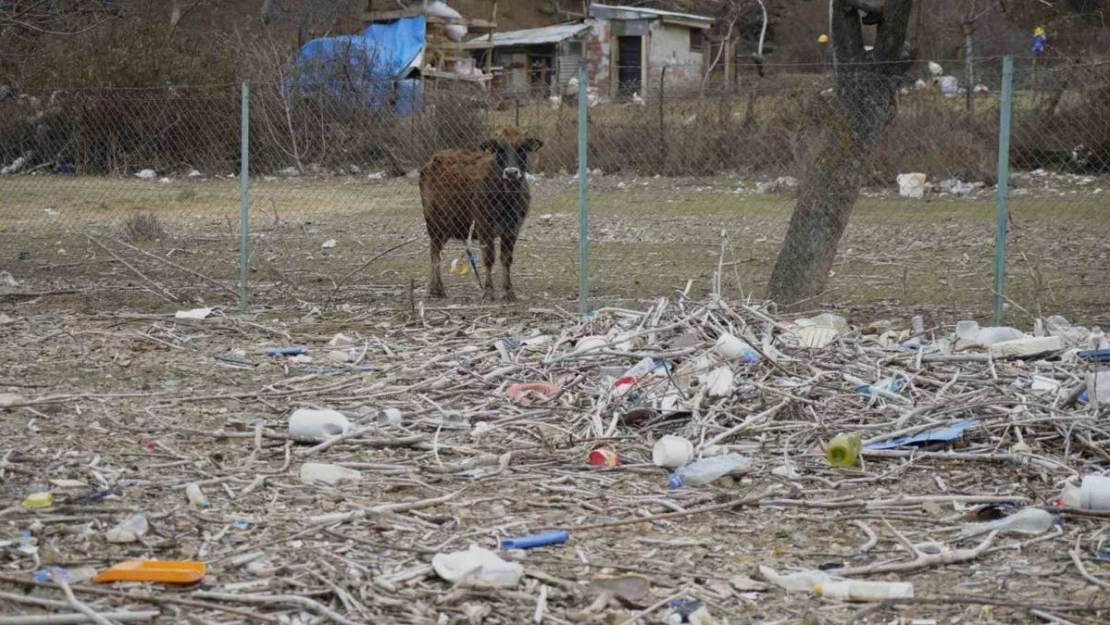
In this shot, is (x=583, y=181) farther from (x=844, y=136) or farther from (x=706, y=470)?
(x=706, y=470)

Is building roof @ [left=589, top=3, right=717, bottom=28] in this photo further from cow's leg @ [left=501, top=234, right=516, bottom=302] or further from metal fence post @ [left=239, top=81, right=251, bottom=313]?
metal fence post @ [left=239, top=81, right=251, bottom=313]

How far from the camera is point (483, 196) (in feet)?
36.6

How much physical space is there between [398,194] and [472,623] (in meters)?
13.8

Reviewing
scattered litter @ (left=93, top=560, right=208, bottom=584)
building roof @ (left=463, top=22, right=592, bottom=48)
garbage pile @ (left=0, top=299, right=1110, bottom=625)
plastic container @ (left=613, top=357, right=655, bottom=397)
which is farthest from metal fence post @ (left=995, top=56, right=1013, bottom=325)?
building roof @ (left=463, top=22, right=592, bottom=48)

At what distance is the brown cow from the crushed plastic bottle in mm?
6217

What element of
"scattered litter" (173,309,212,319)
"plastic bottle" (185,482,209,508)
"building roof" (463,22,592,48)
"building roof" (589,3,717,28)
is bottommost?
"plastic bottle" (185,482,209,508)

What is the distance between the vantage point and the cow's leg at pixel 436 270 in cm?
1136

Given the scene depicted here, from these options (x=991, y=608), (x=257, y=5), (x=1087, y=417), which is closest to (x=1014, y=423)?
(x=1087, y=417)

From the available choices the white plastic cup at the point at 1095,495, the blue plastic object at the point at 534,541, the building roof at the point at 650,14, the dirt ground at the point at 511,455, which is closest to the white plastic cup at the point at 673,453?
the dirt ground at the point at 511,455

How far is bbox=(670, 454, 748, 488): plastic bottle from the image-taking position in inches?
229

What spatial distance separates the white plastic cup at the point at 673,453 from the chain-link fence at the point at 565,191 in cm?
397

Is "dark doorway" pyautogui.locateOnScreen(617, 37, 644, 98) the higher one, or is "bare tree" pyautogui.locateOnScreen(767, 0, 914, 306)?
"dark doorway" pyautogui.locateOnScreen(617, 37, 644, 98)

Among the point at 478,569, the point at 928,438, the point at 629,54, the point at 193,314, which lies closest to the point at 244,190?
the point at 193,314

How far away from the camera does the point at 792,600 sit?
14.6 ft
